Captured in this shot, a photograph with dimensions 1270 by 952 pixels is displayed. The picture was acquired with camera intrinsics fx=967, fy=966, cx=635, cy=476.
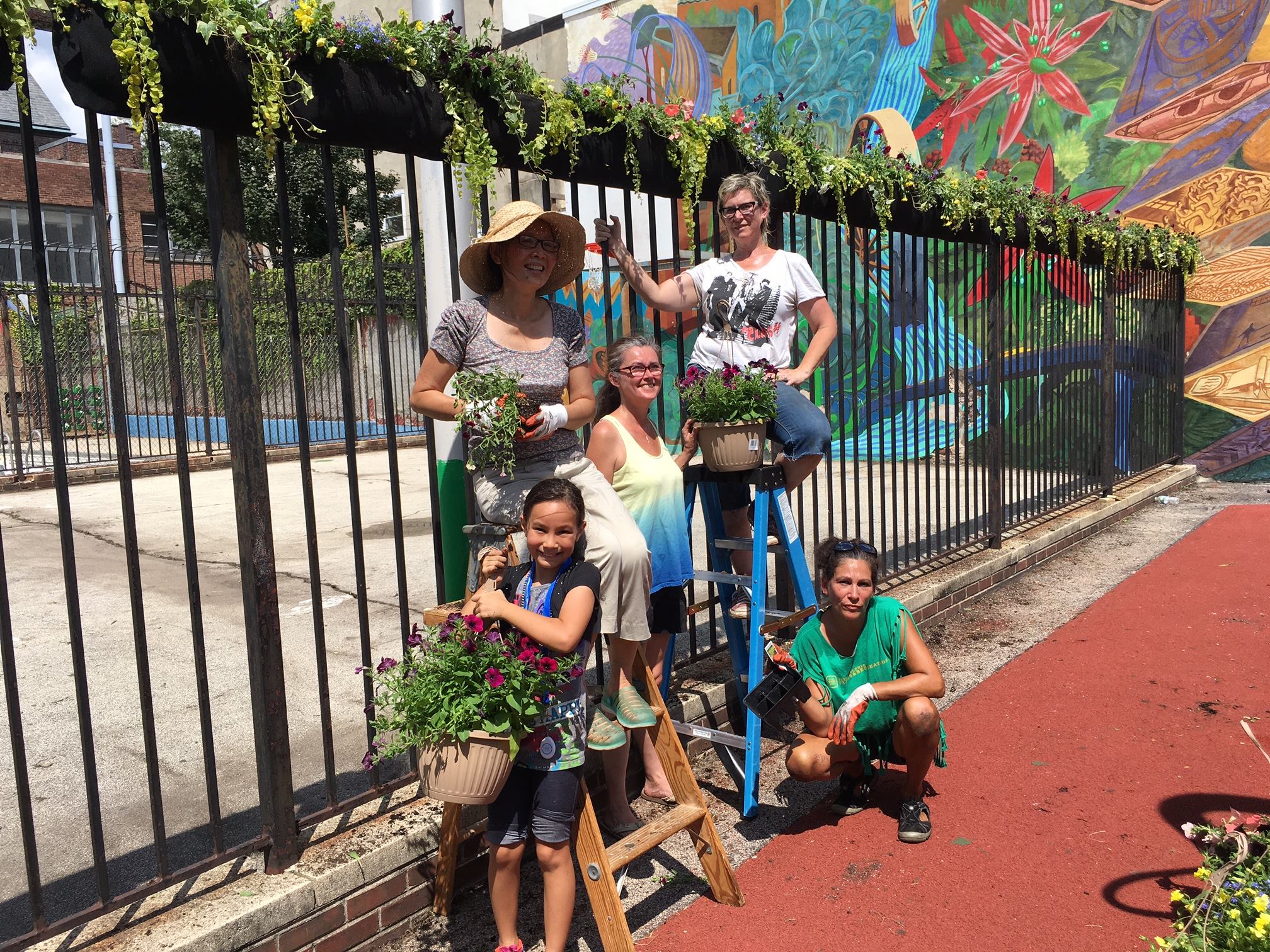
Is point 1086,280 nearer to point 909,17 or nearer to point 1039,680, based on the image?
point 1039,680

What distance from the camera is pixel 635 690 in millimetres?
3463

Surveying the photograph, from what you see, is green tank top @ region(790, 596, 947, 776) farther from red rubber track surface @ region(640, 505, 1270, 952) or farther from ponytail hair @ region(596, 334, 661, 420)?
ponytail hair @ region(596, 334, 661, 420)

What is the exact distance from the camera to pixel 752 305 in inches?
171

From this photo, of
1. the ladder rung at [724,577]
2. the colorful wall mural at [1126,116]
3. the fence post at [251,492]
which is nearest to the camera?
the fence post at [251,492]

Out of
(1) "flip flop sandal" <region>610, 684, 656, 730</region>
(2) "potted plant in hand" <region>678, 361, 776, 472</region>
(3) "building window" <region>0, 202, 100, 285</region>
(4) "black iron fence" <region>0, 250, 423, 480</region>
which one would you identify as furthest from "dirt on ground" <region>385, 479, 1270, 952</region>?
(3) "building window" <region>0, 202, 100, 285</region>

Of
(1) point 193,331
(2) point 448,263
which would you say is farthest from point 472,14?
(2) point 448,263

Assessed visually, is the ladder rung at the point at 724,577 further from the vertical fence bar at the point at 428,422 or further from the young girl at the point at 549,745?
the young girl at the point at 549,745

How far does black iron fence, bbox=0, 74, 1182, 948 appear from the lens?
2943mm

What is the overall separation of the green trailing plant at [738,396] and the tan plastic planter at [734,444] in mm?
31

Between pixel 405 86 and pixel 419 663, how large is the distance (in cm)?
198

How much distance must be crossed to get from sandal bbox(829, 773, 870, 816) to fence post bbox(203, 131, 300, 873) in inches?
82.9

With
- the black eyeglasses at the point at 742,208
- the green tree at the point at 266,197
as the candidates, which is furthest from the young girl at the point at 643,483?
the green tree at the point at 266,197

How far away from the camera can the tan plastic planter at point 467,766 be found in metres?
2.58

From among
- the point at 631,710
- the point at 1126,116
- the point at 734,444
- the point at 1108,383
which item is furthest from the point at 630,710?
the point at 1126,116
